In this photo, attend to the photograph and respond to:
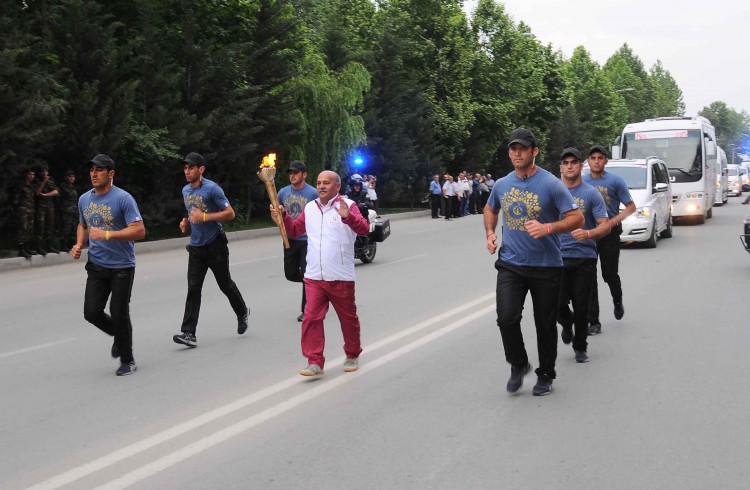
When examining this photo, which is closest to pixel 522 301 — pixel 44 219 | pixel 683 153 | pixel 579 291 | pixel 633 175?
pixel 579 291

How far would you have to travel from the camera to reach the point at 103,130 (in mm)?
20312

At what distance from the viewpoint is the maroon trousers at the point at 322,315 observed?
6.88 metres


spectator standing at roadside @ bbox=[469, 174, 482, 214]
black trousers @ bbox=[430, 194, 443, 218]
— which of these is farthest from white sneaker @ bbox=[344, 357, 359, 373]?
spectator standing at roadside @ bbox=[469, 174, 482, 214]

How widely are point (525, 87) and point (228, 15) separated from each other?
30.4 meters

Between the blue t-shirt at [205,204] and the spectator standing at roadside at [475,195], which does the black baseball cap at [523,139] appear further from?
the spectator standing at roadside at [475,195]

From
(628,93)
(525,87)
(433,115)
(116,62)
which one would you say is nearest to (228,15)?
(116,62)

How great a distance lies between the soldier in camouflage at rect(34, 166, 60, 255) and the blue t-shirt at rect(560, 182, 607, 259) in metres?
13.0

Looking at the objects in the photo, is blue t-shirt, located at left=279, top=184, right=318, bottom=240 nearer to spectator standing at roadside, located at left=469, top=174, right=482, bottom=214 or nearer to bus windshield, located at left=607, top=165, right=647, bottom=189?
bus windshield, located at left=607, top=165, right=647, bottom=189

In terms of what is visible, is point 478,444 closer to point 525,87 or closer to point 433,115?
point 433,115

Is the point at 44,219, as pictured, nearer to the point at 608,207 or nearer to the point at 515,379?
the point at 608,207

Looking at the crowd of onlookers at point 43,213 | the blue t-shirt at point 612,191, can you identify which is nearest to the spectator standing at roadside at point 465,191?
the crowd of onlookers at point 43,213

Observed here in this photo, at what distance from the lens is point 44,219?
58.9ft

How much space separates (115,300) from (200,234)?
1.53 m

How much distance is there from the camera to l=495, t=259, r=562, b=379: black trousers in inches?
238
